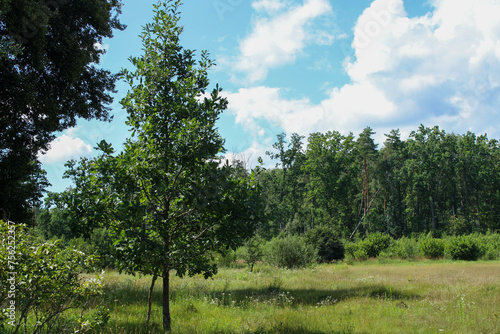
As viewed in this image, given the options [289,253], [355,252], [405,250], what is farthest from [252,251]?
[405,250]

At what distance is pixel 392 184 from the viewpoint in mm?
64000

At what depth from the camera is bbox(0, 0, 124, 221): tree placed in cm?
1100

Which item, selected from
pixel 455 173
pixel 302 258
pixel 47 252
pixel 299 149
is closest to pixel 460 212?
pixel 455 173

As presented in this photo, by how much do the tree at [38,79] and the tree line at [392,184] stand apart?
4649 centimetres

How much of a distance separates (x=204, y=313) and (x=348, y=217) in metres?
58.0

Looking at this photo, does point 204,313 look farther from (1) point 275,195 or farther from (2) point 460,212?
(2) point 460,212

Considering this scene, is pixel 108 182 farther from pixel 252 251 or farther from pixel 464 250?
pixel 464 250

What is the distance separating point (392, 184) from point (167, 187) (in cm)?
6554

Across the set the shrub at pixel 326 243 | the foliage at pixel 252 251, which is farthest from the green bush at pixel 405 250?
the foliage at pixel 252 251

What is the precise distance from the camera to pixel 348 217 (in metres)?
62.4

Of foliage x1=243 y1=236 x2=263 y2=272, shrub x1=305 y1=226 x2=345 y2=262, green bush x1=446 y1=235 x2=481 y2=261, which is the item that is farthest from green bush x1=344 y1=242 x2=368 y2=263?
foliage x1=243 y1=236 x2=263 y2=272

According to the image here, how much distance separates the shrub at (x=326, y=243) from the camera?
3072 centimetres

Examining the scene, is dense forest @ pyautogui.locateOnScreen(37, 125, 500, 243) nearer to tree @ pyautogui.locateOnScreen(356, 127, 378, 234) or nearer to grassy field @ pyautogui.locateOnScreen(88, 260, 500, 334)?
tree @ pyautogui.locateOnScreen(356, 127, 378, 234)

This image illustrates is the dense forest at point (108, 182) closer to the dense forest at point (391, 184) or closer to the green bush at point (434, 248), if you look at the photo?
the green bush at point (434, 248)
